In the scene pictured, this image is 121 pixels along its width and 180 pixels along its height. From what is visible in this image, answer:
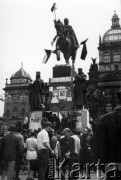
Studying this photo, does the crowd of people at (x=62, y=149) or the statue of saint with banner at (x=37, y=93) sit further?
the statue of saint with banner at (x=37, y=93)

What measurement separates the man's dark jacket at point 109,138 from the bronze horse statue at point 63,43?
14.9 metres

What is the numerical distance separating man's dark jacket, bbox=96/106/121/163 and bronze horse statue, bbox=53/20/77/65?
14865mm

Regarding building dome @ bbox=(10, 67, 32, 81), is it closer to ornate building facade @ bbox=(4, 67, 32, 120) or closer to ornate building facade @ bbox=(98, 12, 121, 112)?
ornate building facade @ bbox=(4, 67, 32, 120)

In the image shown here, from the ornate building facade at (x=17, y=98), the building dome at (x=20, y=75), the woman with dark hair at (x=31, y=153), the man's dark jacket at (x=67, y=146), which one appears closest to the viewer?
the man's dark jacket at (x=67, y=146)

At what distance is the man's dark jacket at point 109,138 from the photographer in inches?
155

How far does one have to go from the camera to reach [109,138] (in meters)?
4.02

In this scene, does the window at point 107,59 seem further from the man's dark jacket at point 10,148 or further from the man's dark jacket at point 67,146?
the man's dark jacket at point 10,148

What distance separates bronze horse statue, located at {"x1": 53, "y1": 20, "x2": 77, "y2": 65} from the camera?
61.8 ft

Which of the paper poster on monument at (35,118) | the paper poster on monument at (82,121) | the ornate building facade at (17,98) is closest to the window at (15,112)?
the ornate building facade at (17,98)

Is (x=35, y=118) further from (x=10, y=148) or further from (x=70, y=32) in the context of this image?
(x=10, y=148)

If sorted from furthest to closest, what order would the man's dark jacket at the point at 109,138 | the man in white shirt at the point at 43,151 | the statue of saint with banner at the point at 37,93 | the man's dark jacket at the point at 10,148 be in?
the statue of saint with banner at the point at 37,93 → the man's dark jacket at the point at 10,148 → the man in white shirt at the point at 43,151 → the man's dark jacket at the point at 109,138

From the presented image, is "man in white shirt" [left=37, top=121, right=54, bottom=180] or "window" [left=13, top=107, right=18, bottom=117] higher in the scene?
"window" [left=13, top=107, right=18, bottom=117]

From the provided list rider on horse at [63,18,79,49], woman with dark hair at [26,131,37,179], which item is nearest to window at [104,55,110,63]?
rider on horse at [63,18,79,49]

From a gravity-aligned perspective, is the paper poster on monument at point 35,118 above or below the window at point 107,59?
below
